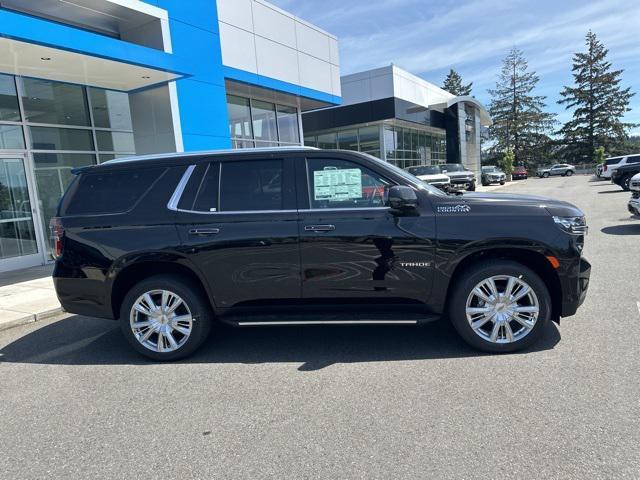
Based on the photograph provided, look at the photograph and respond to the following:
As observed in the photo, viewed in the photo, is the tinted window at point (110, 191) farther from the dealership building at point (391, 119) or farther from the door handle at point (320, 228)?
the dealership building at point (391, 119)

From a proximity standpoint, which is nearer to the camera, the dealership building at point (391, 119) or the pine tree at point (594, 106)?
the dealership building at point (391, 119)

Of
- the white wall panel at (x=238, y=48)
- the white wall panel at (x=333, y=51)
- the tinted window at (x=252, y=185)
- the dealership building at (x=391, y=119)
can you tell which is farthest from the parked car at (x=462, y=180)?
the tinted window at (x=252, y=185)

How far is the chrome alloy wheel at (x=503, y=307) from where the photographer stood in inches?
162

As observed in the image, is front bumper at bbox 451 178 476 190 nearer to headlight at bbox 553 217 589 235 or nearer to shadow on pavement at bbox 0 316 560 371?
shadow on pavement at bbox 0 316 560 371

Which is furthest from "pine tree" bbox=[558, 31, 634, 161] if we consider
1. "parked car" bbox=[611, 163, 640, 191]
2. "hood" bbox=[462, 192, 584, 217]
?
"hood" bbox=[462, 192, 584, 217]

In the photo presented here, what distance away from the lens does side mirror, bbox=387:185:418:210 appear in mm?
4016

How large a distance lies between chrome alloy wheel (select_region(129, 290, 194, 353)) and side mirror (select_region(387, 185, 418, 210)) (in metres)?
2.26

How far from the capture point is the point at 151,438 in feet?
10.3

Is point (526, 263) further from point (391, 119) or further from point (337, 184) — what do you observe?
point (391, 119)

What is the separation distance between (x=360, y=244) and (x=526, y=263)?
5.21 ft

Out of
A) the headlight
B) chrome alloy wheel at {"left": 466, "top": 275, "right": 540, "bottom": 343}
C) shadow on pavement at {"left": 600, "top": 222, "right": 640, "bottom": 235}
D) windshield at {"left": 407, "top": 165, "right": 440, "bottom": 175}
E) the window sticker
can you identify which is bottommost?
shadow on pavement at {"left": 600, "top": 222, "right": 640, "bottom": 235}

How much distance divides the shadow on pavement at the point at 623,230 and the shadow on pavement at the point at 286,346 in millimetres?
7526

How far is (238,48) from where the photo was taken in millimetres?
13523

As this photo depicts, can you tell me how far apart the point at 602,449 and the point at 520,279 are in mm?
1675
